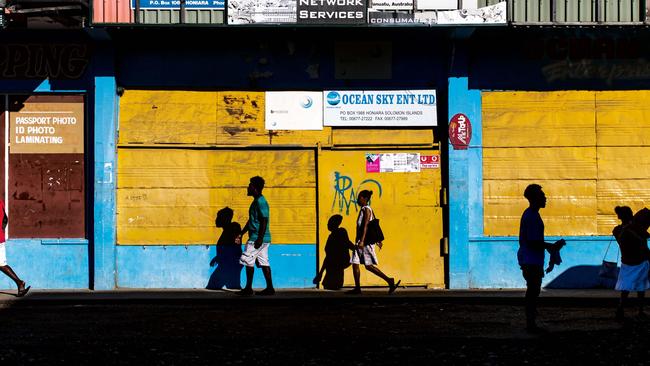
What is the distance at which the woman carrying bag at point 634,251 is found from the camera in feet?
42.8

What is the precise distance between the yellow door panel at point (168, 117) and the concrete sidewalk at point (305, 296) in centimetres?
256

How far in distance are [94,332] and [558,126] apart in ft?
29.4

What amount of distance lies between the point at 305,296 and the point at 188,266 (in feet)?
8.19

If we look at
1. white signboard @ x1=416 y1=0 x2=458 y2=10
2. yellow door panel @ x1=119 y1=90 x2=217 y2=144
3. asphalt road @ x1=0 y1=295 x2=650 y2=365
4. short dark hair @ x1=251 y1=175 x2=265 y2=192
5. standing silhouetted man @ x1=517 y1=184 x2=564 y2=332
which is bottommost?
asphalt road @ x1=0 y1=295 x2=650 y2=365

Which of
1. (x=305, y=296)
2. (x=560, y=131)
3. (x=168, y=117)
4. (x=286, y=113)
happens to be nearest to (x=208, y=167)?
(x=168, y=117)

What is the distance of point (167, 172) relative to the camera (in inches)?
693

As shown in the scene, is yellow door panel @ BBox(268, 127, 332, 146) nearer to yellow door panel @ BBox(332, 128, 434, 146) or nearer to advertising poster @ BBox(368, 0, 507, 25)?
yellow door panel @ BBox(332, 128, 434, 146)

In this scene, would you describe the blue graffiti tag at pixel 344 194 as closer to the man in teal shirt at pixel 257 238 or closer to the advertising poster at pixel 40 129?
the man in teal shirt at pixel 257 238

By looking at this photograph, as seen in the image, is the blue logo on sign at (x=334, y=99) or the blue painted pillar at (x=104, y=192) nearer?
the blue painted pillar at (x=104, y=192)

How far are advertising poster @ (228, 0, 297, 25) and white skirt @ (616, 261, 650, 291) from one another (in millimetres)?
6572

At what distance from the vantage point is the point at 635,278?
1309 centimetres

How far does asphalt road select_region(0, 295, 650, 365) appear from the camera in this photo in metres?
10.4

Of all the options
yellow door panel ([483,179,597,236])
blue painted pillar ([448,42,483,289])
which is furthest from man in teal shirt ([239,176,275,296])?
yellow door panel ([483,179,597,236])

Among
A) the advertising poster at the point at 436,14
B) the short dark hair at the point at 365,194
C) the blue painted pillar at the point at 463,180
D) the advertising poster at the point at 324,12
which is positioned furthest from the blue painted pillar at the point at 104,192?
the blue painted pillar at the point at 463,180
